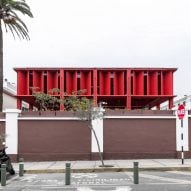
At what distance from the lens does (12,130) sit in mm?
26750

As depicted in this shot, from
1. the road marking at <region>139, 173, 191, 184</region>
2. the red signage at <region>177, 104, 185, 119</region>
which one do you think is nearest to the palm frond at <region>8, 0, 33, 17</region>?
the red signage at <region>177, 104, 185, 119</region>

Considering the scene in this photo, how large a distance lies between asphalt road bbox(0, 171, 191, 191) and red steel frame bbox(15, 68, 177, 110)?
83.3 feet

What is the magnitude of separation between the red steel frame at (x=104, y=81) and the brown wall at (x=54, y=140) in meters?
18.5

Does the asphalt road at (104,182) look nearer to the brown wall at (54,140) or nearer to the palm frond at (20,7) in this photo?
the brown wall at (54,140)

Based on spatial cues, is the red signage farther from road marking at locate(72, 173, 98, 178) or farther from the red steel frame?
the red steel frame

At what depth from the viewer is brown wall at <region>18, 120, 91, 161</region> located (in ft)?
88.3

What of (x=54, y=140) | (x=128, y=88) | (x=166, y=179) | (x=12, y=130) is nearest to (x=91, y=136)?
(x=54, y=140)

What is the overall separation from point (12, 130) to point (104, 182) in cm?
1052

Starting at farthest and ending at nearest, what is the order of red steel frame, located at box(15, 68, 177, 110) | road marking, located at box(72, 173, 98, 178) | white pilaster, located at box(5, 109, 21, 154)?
red steel frame, located at box(15, 68, 177, 110), white pilaster, located at box(5, 109, 21, 154), road marking, located at box(72, 173, 98, 178)

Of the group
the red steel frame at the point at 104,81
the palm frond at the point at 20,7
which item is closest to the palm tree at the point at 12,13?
the palm frond at the point at 20,7

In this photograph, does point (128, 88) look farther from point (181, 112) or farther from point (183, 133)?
point (181, 112)

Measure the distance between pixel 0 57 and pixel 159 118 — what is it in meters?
12.2

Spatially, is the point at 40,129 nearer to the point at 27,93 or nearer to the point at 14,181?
the point at 14,181

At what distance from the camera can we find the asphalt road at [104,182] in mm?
15745
